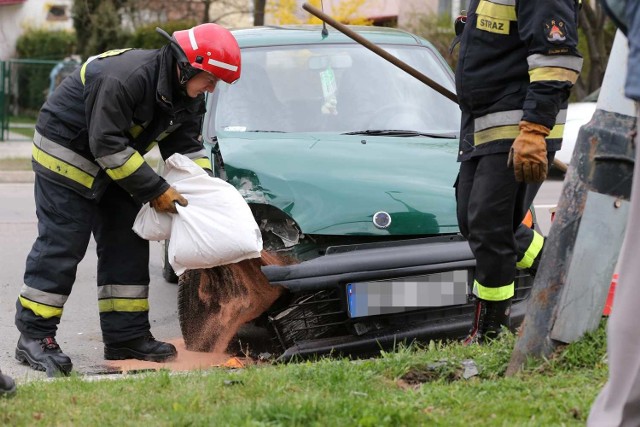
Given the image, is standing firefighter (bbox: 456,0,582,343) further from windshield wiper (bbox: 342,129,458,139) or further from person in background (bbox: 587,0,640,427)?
person in background (bbox: 587,0,640,427)

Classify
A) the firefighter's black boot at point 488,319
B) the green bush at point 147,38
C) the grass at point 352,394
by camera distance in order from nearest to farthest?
the grass at point 352,394 → the firefighter's black boot at point 488,319 → the green bush at point 147,38

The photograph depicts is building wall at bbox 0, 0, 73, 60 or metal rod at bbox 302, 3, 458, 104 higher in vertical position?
metal rod at bbox 302, 3, 458, 104

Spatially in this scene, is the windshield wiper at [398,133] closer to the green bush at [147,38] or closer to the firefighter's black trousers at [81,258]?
the firefighter's black trousers at [81,258]

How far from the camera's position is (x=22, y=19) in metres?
32.4

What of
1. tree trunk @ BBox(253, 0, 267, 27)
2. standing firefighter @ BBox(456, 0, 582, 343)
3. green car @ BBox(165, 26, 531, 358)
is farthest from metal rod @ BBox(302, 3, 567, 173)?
tree trunk @ BBox(253, 0, 267, 27)

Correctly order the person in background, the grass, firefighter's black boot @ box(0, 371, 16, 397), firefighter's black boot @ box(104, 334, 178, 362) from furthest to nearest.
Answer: firefighter's black boot @ box(104, 334, 178, 362)
firefighter's black boot @ box(0, 371, 16, 397)
the grass
the person in background

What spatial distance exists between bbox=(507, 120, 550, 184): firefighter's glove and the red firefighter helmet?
1.40 m

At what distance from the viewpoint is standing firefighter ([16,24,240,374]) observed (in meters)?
4.97

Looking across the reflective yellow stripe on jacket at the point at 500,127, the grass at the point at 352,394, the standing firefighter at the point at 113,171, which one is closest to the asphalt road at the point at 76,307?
the standing firefighter at the point at 113,171

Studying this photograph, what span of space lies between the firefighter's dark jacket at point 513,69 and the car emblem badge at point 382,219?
458 mm

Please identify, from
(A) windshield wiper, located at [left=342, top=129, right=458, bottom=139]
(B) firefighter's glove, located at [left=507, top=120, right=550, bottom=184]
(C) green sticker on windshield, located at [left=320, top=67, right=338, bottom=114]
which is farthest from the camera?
(C) green sticker on windshield, located at [left=320, top=67, right=338, bottom=114]

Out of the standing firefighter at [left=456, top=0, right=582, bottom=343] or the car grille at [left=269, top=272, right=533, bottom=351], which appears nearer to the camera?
the standing firefighter at [left=456, top=0, right=582, bottom=343]

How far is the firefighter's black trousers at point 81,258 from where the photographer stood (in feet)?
17.0

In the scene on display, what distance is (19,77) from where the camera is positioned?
22547 mm
